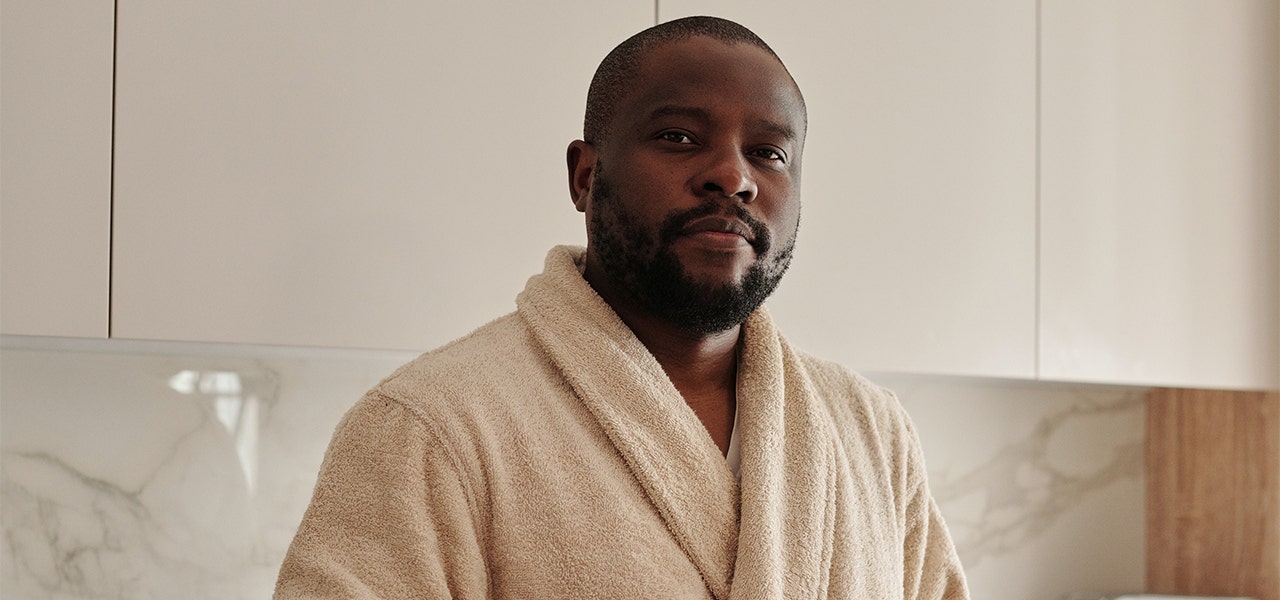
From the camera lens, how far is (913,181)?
4.75 feet

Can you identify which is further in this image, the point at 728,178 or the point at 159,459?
the point at 159,459

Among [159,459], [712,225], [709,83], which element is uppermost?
[709,83]

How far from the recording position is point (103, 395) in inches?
53.2

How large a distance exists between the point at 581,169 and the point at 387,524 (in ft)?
1.06

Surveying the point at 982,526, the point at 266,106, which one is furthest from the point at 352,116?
the point at 982,526

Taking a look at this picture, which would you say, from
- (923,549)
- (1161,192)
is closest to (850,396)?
(923,549)

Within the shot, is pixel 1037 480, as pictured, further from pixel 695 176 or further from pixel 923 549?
pixel 695 176

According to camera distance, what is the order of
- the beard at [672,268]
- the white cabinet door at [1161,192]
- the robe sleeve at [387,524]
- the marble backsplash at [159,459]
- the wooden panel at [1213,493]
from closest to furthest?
the robe sleeve at [387,524]
the beard at [672,268]
the marble backsplash at [159,459]
the white cabinet door at [1161,192]
the wooden panel at [1213,493]

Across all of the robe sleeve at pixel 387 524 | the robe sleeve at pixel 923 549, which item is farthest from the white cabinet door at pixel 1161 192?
the robe sleeve at pixel 387 524

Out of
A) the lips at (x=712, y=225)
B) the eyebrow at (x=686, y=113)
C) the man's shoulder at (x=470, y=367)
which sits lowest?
the man's shoulder at (x=470, y=367)

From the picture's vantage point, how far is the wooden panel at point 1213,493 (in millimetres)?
1895

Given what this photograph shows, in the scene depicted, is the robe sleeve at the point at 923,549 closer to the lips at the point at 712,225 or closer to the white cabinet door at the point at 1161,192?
the lips at the point at 712,225

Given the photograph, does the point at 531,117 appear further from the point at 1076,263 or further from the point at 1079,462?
the point at 1079,462

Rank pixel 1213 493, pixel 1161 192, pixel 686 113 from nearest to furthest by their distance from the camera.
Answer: pixel 686 113
pixel 1161 192
pixel 1213 493
